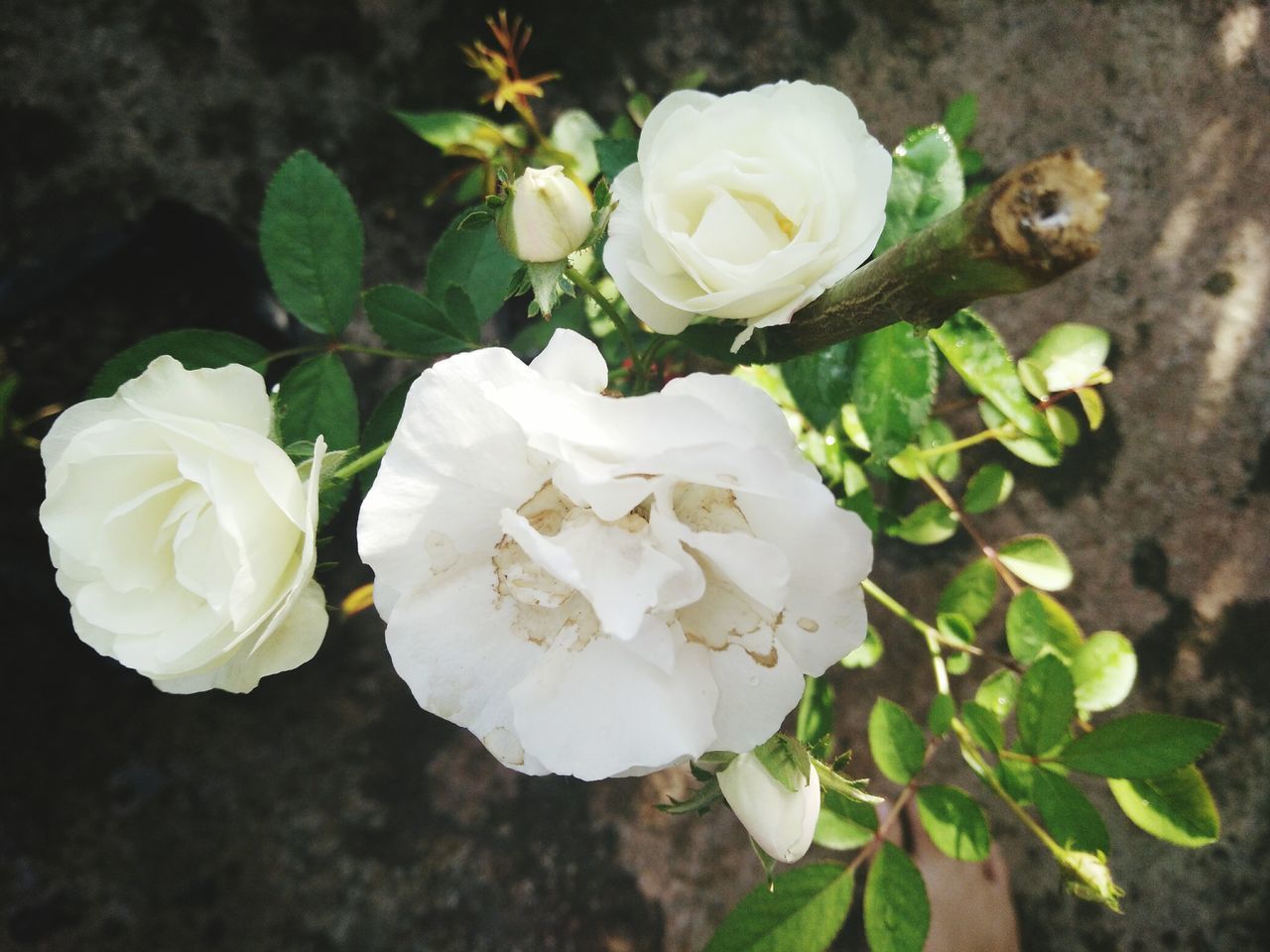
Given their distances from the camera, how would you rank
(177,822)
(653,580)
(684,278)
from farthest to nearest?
1. (177,822)
2. (684,278)
3. (653,580)

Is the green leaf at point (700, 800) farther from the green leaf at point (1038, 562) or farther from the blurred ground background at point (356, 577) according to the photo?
the blurred ground background at point (356, 577)

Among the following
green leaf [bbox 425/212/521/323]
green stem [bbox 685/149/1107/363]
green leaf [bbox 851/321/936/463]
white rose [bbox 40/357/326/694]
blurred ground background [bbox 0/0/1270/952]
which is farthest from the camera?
blurred ground background [bbox 0/0/1270/952]

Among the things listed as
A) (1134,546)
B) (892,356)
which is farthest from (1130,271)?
(892,356)

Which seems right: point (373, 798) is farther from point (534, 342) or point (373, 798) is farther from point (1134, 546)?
point (1134, 546)

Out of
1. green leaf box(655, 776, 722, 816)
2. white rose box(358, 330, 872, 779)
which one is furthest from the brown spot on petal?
green leaf box(655, 776, 722, 816)

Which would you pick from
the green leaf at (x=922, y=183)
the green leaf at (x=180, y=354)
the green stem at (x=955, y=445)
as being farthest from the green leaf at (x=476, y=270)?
the green stem at (x=955, y=445)

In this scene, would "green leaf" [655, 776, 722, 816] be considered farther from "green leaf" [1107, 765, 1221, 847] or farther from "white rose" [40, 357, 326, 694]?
"green leaf" [1107, 765, 1221, 847]
